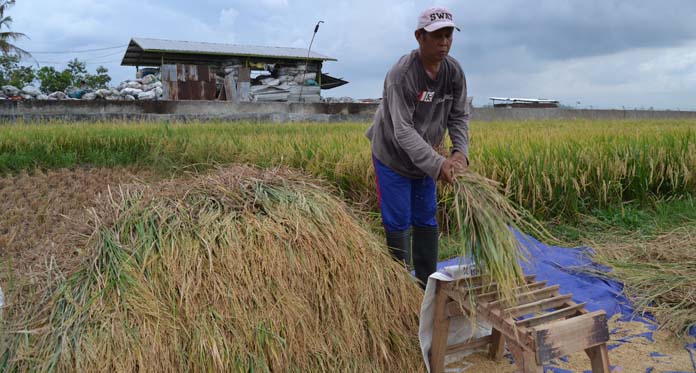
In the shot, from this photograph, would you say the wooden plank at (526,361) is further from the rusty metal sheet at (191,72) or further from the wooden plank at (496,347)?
the rusty metal sheet at (191,72)

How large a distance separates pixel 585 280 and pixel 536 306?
135 centimetres

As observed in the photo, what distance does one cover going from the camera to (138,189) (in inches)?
82.3

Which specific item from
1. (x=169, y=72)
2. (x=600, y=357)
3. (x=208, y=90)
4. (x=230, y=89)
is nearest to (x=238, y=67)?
(x=230, y=89)

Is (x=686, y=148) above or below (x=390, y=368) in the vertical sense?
above

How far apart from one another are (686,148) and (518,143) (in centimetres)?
157


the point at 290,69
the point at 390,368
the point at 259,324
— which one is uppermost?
the point at 290,69

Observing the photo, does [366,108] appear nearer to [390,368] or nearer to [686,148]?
[686,148]

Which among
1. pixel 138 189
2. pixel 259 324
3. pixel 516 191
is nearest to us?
pixel 259 324

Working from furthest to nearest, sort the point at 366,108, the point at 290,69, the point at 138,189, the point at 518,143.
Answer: the point at 290,69 → the point at 366,108 → the point at 518,143 → the point at 138,189

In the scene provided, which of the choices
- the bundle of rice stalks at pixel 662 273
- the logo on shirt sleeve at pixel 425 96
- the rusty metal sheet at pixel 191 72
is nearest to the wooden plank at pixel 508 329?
the logo on shirt sleeve at pixel 425 96

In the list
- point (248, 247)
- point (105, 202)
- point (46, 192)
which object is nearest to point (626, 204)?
point (248, 247)

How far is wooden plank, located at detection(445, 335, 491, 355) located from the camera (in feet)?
7.17

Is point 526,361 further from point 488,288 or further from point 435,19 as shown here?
point 435,19

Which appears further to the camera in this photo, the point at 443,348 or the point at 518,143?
the point at 518,143
